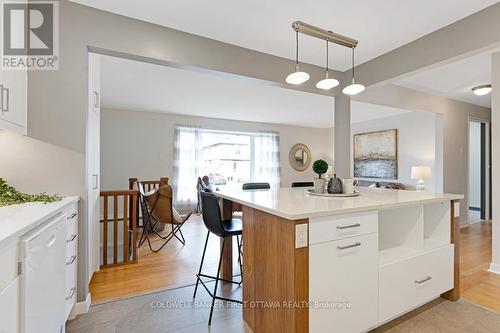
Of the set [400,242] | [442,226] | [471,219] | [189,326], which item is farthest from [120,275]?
[471,219]

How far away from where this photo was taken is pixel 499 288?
237 centimetres

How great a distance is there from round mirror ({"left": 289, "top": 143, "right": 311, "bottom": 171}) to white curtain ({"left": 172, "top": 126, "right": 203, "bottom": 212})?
298 centimetres

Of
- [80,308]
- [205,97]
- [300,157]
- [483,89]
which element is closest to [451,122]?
[483,89]

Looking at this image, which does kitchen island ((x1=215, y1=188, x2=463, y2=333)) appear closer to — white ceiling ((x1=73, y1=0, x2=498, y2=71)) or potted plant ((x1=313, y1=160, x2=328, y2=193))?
potted plant ((x1=313, y1=160, x2=328, y2=193))

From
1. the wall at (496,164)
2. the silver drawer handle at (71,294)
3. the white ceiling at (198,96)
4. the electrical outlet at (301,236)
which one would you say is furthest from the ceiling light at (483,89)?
the silver drawer handle at (71,294)

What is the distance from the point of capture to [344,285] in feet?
4.76

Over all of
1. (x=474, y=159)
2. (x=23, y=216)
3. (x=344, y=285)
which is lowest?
(x=344, y=285)

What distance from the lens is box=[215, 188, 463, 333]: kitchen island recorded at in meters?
1.33

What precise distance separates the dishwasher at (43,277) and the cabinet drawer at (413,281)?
6.26ft

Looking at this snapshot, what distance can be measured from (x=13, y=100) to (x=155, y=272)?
204 centimetres

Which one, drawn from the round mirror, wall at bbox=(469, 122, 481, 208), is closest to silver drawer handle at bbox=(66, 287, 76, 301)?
the round mirror

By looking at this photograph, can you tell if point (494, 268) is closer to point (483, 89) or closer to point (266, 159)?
point (483, 89)

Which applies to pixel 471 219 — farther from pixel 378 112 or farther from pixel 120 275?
pixel 120 275

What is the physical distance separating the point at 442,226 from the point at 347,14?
1975 mm
